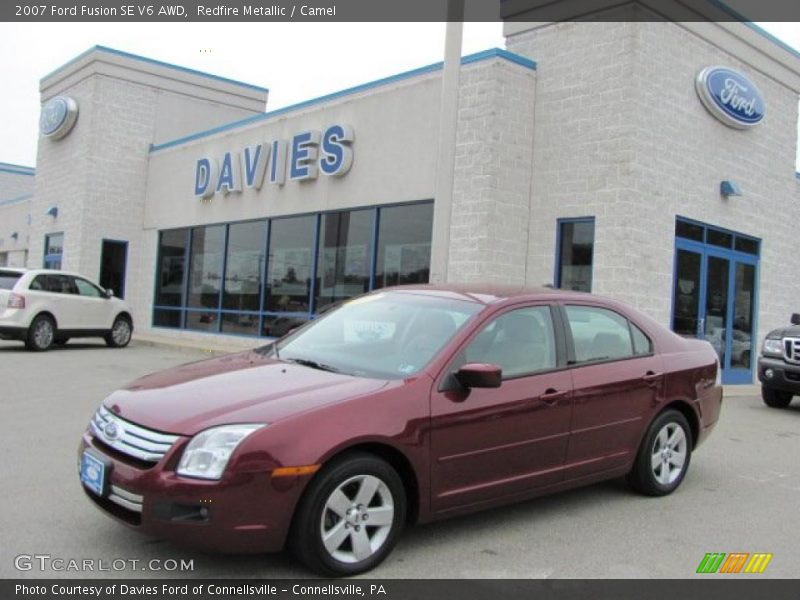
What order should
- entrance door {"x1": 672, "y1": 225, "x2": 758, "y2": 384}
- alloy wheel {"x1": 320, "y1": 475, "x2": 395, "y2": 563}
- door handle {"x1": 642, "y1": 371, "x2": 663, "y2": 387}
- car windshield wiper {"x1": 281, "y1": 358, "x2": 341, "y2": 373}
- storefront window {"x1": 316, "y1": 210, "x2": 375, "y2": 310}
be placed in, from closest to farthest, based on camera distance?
alloy wheel {"x1": 320, "y1": 475, "x2": 395, "y2": 563}, car windshield wiper {"x1": 281, "y1": 358, "x2": 341, "y2": 373}, door handle {"x1": 642, "y1": 371, "x2": 663, "y2": 387}, entrance door {"x1": 672, "y1": 225, "x2": 758, "y2": 384}, storefront window {"x1": 316, "y1": 210, "x2": 375, "y2": 310}

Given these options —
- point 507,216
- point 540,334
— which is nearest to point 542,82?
point 507,216

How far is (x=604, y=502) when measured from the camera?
18.2 ft

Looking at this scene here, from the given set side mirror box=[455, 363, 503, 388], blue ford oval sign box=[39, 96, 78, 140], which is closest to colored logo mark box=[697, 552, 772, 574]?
side mirror box=[455, 363, 503, 388]

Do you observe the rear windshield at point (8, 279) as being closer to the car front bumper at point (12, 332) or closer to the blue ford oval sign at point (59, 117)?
the car front bumper at point (12, 332)

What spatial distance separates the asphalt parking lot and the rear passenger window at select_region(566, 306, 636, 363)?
1.08 metres

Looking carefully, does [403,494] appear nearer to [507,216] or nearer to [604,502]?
[604,502]

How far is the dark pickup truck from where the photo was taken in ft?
36.0

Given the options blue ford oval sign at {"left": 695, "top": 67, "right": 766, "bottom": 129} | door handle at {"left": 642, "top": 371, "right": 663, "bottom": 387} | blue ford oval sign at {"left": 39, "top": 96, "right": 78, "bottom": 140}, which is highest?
blue ford oval sign at {"left": 39, "top": 96, "right": 78, "bottom": 140}

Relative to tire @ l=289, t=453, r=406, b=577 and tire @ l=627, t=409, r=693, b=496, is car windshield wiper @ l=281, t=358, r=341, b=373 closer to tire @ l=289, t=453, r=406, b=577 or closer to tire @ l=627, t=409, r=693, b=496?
tire @ l=289, t=453, r=406, b=577

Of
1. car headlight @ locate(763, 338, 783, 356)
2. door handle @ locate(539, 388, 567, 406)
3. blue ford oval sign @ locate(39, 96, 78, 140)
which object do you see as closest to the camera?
door handle @ locate(539, 388, 567, 406)

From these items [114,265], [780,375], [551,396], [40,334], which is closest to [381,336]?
[551,396]

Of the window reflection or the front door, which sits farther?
the window reflection

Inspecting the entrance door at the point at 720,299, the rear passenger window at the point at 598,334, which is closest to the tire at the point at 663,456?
the rear passenger window at the point at 598,334

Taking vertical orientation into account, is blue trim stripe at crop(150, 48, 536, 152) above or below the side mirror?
above
